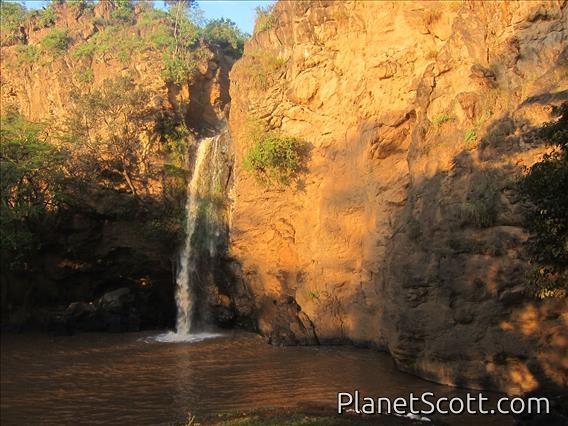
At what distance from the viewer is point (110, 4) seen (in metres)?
36.1

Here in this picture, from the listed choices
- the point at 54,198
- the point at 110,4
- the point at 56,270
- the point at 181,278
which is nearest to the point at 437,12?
the point at 181,278

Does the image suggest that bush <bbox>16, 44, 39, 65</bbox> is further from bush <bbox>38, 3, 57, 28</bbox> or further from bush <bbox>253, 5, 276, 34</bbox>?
bush <bbox>253, 5, 276, 34</bbox>

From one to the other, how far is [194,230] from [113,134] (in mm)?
6044

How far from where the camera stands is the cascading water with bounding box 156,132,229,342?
21750mm

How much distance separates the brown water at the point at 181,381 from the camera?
1075cm

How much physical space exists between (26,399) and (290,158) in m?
10.4

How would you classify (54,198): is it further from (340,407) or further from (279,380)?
(340,407)

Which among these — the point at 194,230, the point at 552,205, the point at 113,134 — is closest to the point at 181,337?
the point at 194,230

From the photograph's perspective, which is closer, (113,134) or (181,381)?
(181,381)

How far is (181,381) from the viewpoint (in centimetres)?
1305

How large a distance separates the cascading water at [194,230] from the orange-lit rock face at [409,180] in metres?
2.36

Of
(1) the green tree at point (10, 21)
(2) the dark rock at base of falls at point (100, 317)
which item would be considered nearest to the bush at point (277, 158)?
(2) the dark rock at base of falls at point (100, 317)

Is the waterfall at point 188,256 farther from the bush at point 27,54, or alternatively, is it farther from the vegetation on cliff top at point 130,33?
the bush at point 27,54

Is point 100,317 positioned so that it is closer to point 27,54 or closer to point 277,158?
point 277,158
